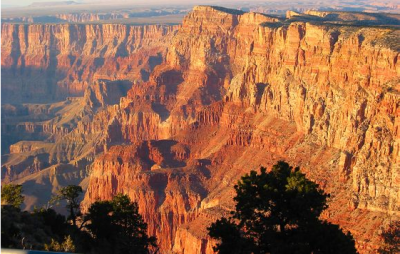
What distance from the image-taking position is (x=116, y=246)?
44.0 m

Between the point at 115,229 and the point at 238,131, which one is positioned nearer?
the point at 115,229

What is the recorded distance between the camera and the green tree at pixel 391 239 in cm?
4343

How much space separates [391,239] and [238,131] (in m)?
45.2

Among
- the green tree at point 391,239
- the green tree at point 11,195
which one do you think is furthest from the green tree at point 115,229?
the green tree at point 391,239

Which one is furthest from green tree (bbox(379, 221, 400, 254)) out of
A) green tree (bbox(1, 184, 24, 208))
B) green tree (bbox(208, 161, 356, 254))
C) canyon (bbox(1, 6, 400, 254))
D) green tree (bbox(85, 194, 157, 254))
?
green tree (bbox(1, 184, 24, 208))

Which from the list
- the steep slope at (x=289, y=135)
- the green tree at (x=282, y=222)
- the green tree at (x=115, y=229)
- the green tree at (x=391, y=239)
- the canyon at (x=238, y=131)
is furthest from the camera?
the canyon at (x=238, y=131)

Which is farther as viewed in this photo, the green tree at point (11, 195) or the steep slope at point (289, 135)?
the steep slope at point (289, 135)

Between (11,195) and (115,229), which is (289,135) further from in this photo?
(11,195)

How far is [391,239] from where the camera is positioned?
4566cm

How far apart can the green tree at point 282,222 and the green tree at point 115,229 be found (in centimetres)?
877

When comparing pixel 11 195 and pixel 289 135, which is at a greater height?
pixel 11 195

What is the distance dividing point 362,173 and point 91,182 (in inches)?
1833

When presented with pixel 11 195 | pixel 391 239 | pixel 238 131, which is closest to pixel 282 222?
pixel 391 239

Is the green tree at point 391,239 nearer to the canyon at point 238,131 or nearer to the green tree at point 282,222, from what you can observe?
the canyon at point 238,131
